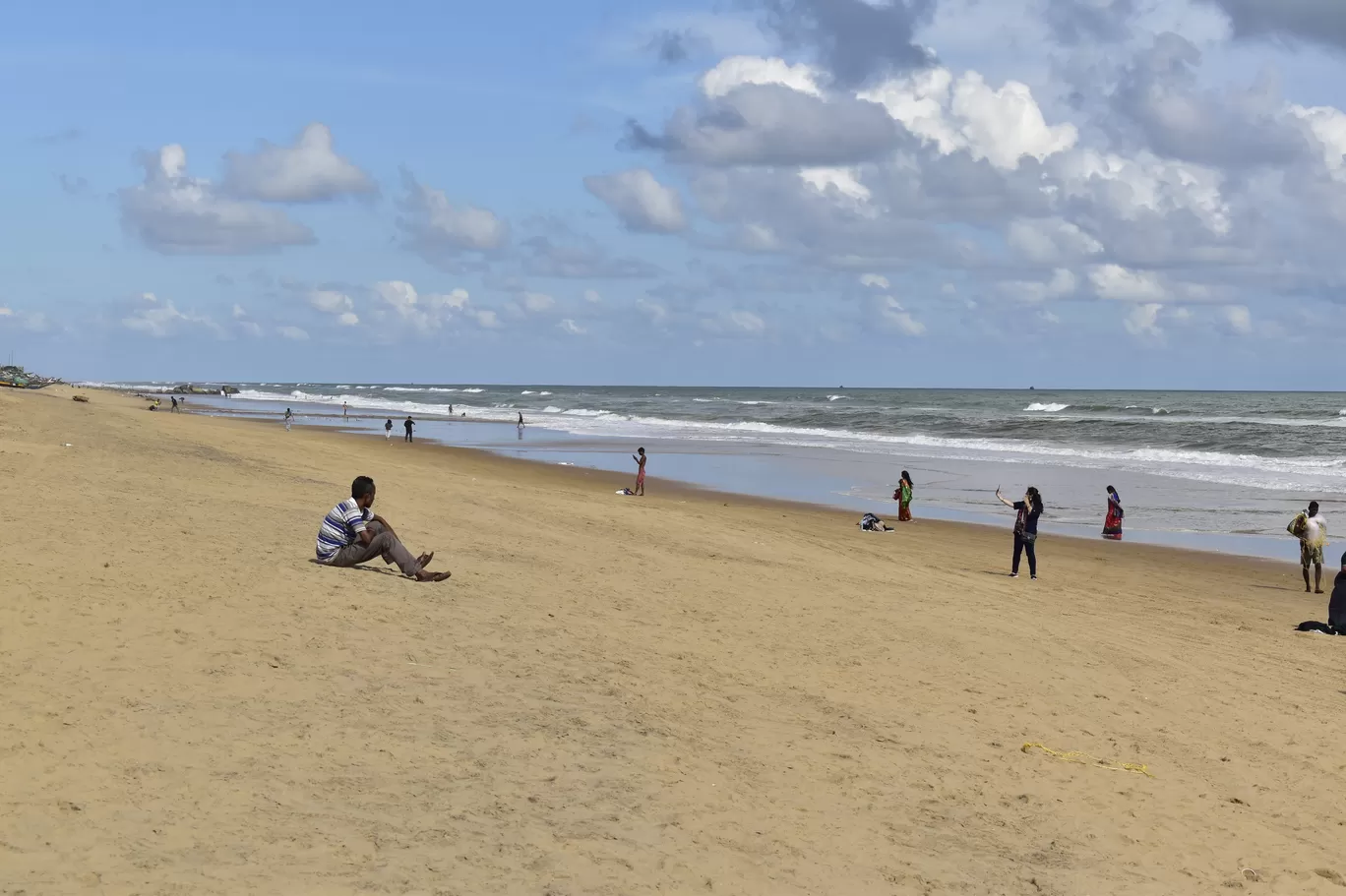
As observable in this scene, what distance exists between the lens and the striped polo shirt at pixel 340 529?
39.3 ft

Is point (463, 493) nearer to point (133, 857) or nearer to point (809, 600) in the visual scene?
point (809, 600)

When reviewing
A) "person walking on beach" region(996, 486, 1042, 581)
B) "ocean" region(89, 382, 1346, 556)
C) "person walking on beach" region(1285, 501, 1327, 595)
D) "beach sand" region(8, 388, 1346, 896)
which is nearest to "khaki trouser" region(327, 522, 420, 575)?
"beach sand" region(8, 388, 1346, 896)

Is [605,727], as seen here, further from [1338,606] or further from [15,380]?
[15,380]

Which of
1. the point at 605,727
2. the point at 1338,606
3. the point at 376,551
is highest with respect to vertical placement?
the point at 376,551

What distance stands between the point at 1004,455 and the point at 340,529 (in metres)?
39.5

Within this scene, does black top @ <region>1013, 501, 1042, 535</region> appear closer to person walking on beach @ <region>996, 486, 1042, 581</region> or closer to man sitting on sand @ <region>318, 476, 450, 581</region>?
person walking on beach @ <region>996, 486, 1042, 581</region>

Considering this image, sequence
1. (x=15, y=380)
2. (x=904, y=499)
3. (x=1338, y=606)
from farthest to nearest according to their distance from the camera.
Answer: (x=15, y=380) < (x=904, y=499) < (x=1338, y=606)

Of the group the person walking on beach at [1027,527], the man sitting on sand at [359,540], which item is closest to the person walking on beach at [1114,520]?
→ the person walking on beach at [1027,527]

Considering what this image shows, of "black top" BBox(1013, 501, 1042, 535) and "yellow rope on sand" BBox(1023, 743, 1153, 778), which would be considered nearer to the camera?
"yellow rope on sand" BBox(1023, 743, 1153, 778)

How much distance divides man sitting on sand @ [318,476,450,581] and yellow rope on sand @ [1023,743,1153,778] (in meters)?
6.23

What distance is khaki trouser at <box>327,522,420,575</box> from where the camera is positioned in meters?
11.9

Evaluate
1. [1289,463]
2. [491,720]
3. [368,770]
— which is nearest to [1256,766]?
[491,720]

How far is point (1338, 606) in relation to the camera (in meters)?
13.8

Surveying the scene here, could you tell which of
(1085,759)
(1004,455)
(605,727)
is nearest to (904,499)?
(1085,759)
